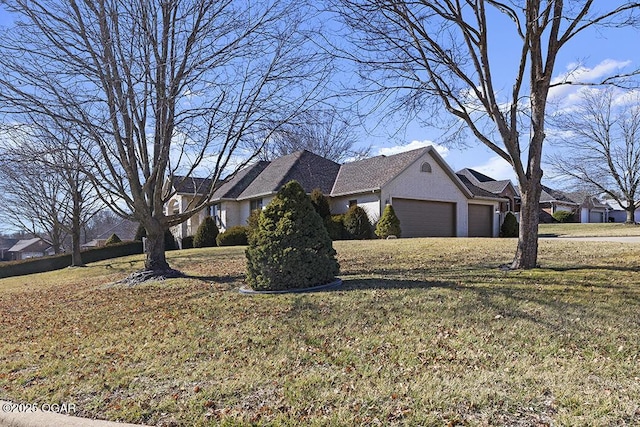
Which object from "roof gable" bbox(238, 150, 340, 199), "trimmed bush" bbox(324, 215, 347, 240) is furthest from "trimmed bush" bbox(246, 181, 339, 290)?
"roof gable" bbox(238, 150, 340, 199)

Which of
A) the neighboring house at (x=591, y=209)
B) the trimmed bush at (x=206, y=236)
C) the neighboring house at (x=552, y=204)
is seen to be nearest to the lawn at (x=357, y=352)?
the trimmed bush at (x=206, y=236)

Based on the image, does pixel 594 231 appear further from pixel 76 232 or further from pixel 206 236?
pixel 76 232

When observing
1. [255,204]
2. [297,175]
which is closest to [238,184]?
[255,204]

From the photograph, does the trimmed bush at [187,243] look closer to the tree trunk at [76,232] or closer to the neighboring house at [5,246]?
the tree trunk at [76,232]

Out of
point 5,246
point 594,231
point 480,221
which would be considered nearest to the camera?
point 480,221

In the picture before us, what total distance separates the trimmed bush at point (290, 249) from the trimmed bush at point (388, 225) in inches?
501

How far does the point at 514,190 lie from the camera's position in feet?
134

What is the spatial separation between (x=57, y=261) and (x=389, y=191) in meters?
17.4

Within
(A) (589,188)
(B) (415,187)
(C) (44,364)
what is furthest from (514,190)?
(C) (44,364)

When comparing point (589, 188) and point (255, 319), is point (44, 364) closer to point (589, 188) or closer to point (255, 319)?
point (255, 319)

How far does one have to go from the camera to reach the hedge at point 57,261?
23.5m

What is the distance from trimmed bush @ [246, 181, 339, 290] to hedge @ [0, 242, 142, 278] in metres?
19.4

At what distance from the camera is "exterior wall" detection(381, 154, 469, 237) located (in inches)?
907

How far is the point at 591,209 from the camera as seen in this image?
54.0 metres
